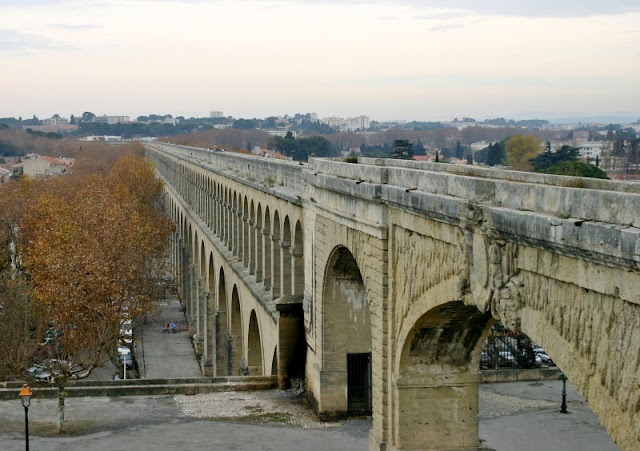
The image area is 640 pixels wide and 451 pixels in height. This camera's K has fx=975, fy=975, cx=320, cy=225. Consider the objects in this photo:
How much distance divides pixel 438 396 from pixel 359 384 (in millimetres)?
4662

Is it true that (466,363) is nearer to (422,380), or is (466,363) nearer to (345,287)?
(422,380)

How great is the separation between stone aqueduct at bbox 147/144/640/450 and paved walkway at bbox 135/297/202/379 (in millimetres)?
13680

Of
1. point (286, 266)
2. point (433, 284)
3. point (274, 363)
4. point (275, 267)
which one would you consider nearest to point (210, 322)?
point (275, 267)

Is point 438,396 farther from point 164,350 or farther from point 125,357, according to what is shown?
point 164,350

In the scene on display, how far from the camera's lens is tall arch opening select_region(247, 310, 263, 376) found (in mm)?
28516

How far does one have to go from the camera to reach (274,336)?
75.0ft

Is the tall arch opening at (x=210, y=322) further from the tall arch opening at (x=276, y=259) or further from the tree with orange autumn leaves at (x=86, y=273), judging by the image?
the tall arch opening at (x=276, y=259)

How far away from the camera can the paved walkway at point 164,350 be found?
41.3 m

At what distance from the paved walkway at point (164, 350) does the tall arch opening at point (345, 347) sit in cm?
1970

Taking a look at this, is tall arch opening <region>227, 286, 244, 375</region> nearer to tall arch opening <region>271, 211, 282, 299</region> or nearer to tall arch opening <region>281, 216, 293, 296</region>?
tall arch opening <region>271, 211, 282, 299</region>

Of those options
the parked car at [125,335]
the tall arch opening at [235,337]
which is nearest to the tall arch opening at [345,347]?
the parked car at [125,335]

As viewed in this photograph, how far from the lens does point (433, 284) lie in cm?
1248

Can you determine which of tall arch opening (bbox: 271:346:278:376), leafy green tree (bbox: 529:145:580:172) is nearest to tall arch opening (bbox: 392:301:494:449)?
tall arch opening (bbox: 271:346:278:376)

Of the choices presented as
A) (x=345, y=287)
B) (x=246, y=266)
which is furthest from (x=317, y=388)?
(x=246, y=266)
